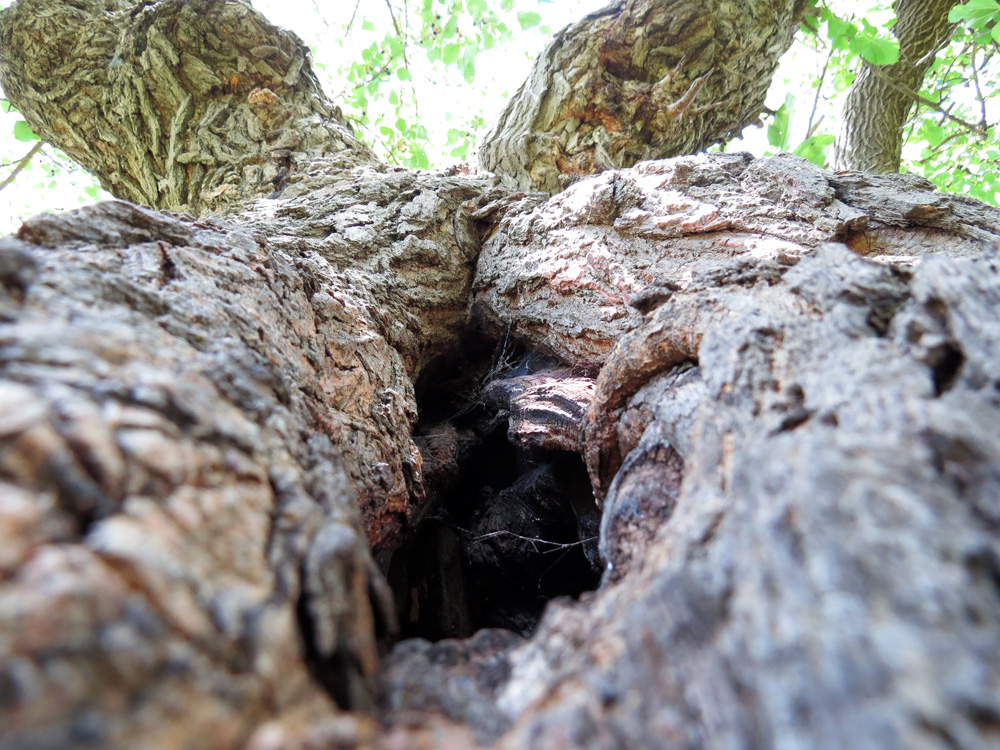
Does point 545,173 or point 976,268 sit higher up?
point 545,173

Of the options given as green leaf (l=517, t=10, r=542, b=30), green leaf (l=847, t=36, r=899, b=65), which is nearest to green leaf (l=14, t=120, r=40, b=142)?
green leaf (l=517, t=10, r=542, b=30)

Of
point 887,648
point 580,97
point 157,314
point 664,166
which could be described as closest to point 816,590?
point 887,648

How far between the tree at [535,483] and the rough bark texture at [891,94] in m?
2.58

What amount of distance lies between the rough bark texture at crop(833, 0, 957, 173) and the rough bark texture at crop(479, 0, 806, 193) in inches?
40.7

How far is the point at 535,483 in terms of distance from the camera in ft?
7.61

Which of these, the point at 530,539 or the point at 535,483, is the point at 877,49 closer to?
the point at 535,483

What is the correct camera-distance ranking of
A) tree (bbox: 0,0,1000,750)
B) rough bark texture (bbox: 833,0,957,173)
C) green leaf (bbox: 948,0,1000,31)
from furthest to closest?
rough bark texture (bbox: 833,0,957,173) < green leaf (bbox: 948,0,1000,31) < tree (bbox: 0,0,1000,750)

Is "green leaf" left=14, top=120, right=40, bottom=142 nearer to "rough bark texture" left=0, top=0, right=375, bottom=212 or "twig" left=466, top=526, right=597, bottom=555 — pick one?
"rough bark texture" left=0, top=0, right=375, bottom=212

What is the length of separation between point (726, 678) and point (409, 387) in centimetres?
169

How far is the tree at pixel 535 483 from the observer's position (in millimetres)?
580

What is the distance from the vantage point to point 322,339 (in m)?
1.80

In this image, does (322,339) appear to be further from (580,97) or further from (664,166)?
(580,97)

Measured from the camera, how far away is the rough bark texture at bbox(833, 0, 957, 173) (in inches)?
154

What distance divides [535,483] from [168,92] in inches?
152
